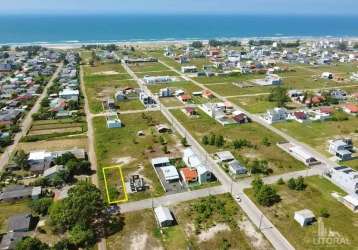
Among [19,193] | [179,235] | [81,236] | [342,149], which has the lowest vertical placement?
[179,235]

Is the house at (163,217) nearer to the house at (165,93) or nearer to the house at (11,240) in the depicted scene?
the house at (11,240)

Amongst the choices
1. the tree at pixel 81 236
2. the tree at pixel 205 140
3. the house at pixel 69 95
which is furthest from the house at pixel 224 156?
the house at pixel 69 95

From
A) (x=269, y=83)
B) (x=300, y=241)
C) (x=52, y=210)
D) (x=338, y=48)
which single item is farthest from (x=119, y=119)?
(x=338, y=48)

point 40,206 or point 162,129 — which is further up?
point 162,129

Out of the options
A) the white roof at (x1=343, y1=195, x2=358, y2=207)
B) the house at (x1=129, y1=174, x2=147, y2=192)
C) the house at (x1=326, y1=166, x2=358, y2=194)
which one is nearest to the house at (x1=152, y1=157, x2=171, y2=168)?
the house at (x1=129, y1=174, x2=147, y2=192)

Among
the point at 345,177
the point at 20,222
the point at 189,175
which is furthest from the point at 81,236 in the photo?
the point at 345,177

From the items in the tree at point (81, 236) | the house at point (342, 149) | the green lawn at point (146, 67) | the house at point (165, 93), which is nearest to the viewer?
the tree at point (81, 236)

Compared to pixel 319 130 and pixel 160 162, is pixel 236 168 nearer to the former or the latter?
pixel 160 162
